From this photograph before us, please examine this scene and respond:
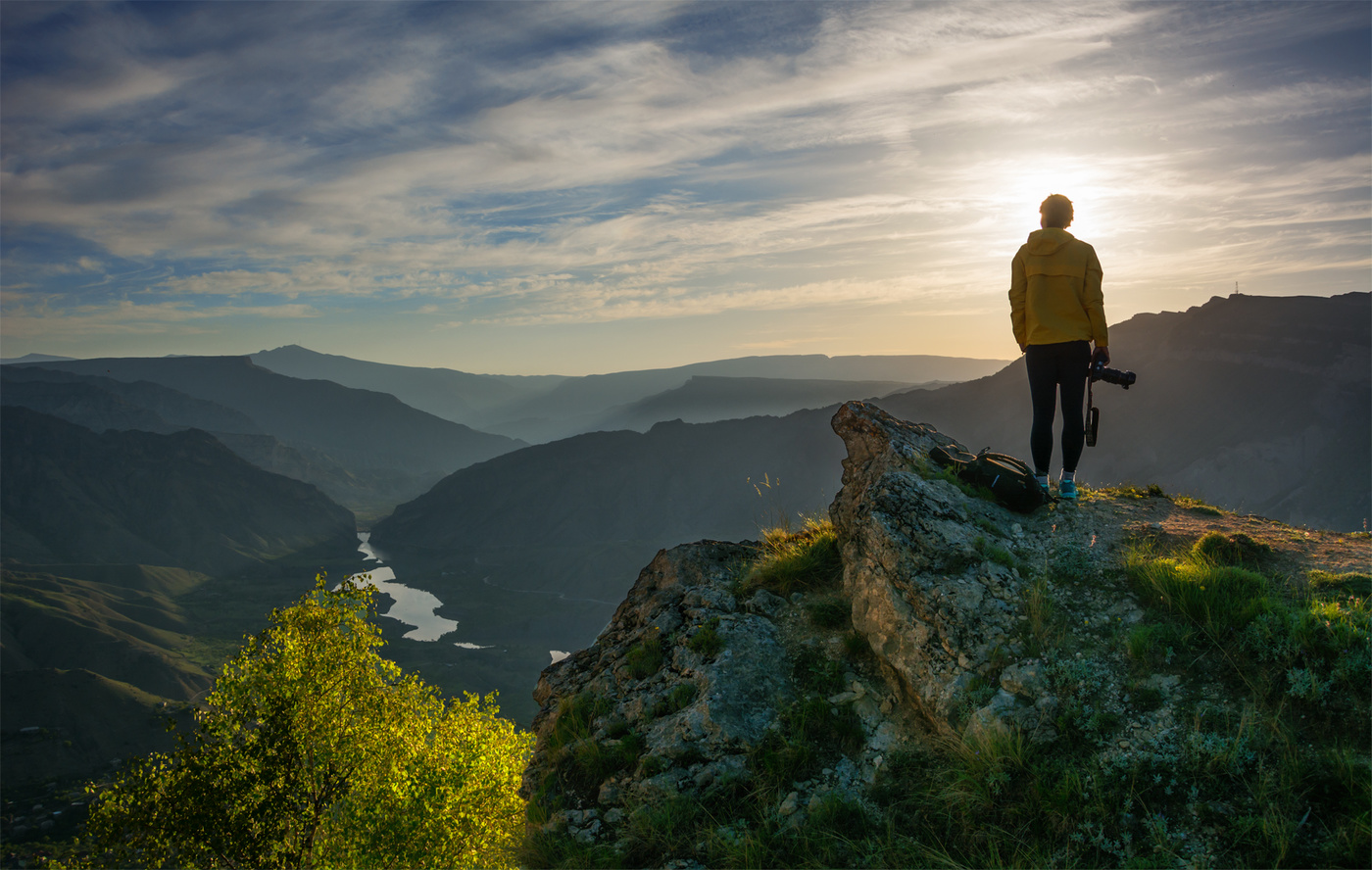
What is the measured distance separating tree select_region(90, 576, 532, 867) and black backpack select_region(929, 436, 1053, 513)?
831cm

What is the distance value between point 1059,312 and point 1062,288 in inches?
9.1

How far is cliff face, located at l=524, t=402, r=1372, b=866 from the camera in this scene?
14.2 feet

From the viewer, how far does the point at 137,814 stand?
10953mm

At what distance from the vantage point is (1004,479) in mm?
6988

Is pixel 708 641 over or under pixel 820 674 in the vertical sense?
over

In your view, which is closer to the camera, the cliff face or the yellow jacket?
the cliff face

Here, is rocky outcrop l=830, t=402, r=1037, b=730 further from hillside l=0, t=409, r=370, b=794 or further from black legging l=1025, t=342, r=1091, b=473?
hillside l=0, t=409, r=370, b=794

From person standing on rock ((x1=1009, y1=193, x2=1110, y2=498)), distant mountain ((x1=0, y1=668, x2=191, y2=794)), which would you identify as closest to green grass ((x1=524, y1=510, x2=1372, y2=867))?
person standing on rock ((x1=1009, y1=193, x2=1110, y2=498))

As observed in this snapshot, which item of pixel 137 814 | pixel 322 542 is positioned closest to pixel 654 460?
pixel 322 542

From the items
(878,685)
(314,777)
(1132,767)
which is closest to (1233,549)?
(1132,767)

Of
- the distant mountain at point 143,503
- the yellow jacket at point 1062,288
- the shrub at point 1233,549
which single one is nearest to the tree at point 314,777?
the shrub at point 1233,549

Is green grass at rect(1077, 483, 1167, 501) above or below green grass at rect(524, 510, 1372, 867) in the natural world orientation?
above

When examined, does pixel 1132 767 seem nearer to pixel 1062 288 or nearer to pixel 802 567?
pixel 802 567

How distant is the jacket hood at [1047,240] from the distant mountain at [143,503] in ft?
643
